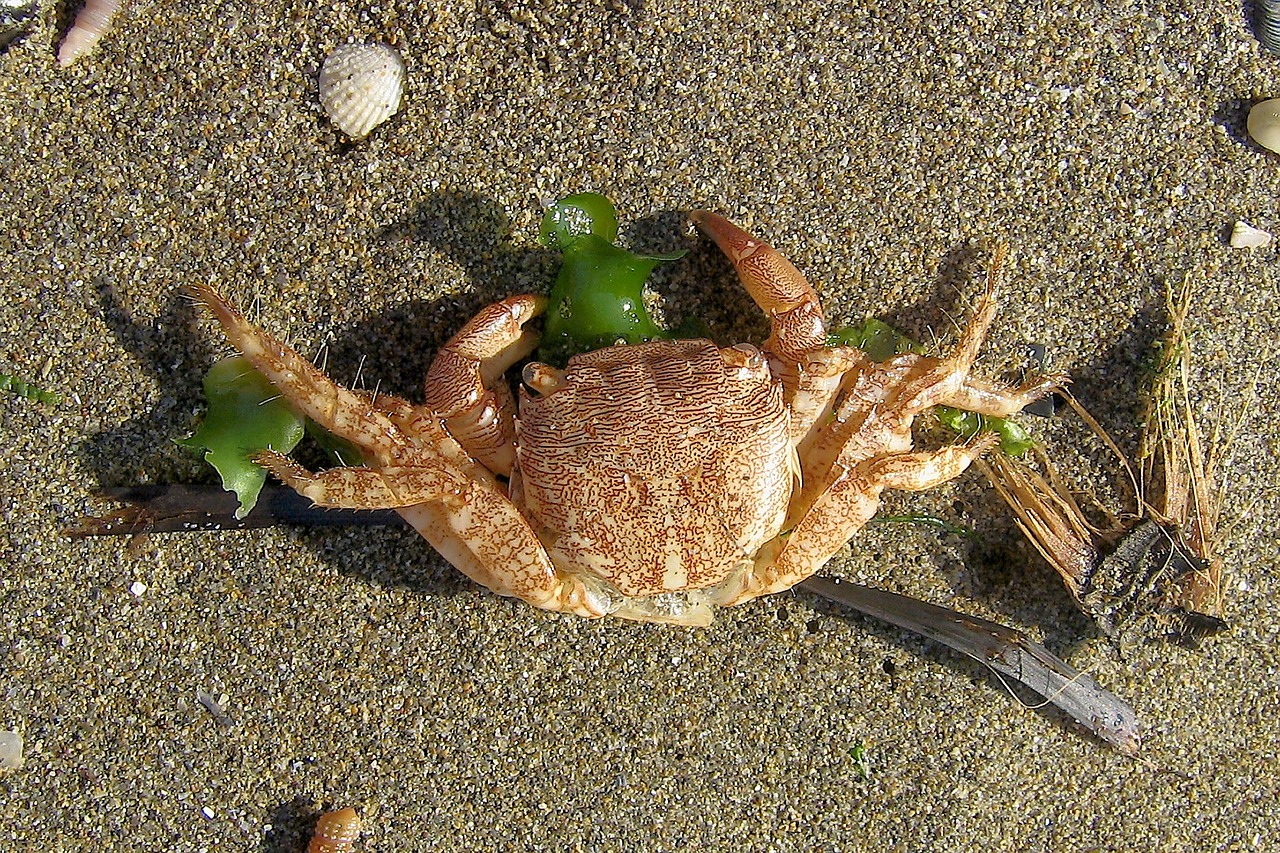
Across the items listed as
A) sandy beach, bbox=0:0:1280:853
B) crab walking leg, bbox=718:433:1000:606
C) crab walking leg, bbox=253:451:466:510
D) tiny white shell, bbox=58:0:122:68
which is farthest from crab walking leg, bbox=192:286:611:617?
tiny white shell, bbox=58:0:122:68

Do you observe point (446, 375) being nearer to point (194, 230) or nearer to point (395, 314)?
point (395, 314)

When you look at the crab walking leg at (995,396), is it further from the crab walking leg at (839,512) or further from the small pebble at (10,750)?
the small pebble at (10,750)

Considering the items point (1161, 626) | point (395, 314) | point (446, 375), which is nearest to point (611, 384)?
point (446, 375)

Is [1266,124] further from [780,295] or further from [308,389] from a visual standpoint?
[308,389]

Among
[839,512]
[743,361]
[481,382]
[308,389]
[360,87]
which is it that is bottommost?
[839,512]

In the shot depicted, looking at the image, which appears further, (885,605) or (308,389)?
(885,605)

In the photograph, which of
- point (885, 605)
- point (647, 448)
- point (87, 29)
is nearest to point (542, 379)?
point (647, 448)
